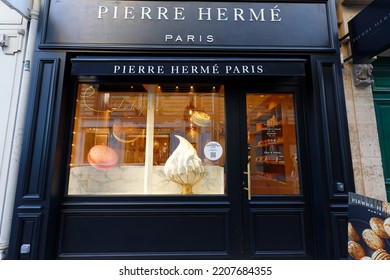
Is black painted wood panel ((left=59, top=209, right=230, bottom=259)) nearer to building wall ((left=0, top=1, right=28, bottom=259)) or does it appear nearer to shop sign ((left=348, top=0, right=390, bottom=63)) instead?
building wall ((left=0, top=1, right=28, bottom=259))

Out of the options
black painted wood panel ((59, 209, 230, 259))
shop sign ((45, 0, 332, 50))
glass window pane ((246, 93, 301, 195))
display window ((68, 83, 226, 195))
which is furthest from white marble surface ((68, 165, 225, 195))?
shop sign ((45, 0, 332, 50))

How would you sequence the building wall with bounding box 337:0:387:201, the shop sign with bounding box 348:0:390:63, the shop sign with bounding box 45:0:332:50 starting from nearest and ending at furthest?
1. the shop sign with bounding box 348:0:390:63
2. the building wall with bounding box 337:0:387:201
3. the shop sign with bounding box 45:0:332:50

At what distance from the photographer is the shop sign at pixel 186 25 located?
352 cm

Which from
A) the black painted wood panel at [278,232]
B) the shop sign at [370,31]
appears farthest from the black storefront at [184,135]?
the shop sign at [370,31]

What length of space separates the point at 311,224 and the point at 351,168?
104cm

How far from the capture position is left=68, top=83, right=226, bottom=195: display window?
359cm

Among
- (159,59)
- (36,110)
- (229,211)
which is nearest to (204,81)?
(159,59)

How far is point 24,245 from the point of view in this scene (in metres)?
2.95

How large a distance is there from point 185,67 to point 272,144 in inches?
75.6

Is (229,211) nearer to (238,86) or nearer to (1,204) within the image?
(238,86)

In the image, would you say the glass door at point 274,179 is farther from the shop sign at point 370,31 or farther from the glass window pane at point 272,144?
the shop sign at point 370,31

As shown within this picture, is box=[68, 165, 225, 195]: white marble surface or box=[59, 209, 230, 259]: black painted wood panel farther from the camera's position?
box=[68, 165, 225, 195]: white marble surface

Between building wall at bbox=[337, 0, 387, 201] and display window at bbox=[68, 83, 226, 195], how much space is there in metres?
2.08

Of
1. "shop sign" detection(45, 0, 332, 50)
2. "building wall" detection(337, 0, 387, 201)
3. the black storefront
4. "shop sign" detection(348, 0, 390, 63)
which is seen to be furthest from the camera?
"shop sign" detection(45, 0, 332, 50)
